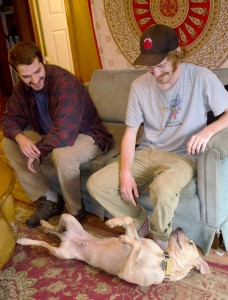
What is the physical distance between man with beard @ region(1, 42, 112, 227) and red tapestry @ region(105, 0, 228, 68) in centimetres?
113

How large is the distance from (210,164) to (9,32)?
4750 mm

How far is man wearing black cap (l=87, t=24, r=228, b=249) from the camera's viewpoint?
1.55m

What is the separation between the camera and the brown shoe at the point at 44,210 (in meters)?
2.15

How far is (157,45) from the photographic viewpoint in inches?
60.6

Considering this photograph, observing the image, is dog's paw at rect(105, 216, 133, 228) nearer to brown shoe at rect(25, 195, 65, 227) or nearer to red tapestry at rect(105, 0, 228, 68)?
brown shoe at rect(25, 195, 65, 227)

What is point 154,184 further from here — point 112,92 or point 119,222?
point 112,92

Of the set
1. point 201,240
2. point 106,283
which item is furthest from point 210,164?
point 106,283

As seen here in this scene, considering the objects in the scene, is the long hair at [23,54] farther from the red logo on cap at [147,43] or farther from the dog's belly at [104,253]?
the dog's belly at [104,253]

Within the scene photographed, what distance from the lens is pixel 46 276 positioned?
5.67 ft

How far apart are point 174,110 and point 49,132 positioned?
29.3 inches

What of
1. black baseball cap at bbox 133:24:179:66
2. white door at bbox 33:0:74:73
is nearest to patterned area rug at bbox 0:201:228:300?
black baseball cap at bbox 133:24:179:66

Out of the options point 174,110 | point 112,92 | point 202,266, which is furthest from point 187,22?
point 202,266

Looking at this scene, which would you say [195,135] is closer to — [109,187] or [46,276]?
[109,187]

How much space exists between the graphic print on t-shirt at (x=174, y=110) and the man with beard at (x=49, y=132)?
54cm
